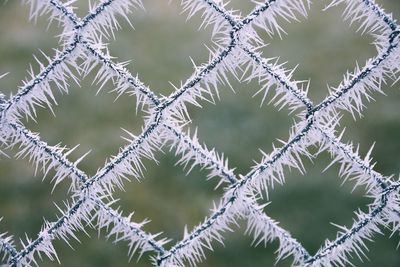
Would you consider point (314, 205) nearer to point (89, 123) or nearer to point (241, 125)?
point (241, 125)

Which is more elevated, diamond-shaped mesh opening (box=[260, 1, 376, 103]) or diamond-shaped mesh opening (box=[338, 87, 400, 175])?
diamond-shaped mesh opening (box=[260, 1, 376, 103])

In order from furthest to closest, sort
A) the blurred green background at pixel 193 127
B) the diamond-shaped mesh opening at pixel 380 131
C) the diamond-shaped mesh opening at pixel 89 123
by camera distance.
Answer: the diamond-shaped mesh opening at pixel 89 123 → the diamond-shaped mesh opening at pixel 380 131 → the blurred green background at pixel 193 127

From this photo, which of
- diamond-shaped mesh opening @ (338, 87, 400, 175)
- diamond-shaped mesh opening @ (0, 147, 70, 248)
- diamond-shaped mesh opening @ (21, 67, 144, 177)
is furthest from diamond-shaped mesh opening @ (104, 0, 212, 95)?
diamond-shaped mesh opening @ (338, 87, 400, 175)

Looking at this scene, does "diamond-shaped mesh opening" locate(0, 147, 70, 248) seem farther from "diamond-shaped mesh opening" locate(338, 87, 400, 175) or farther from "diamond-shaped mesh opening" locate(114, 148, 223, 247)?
"diamond-shaped mesh opening" locate(338, 87, 400, 175)

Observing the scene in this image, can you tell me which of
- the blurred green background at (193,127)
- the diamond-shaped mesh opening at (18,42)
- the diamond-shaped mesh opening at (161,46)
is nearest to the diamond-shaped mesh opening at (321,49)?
the blurred green background at (193,127)

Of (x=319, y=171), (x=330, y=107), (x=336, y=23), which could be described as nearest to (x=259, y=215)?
(x=330, y=107)

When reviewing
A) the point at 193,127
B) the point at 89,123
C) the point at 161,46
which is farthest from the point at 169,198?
the point at 161,46

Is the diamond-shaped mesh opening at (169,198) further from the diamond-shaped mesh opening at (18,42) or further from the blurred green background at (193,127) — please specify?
the diamond-shaped mesh opening at (18,42)
